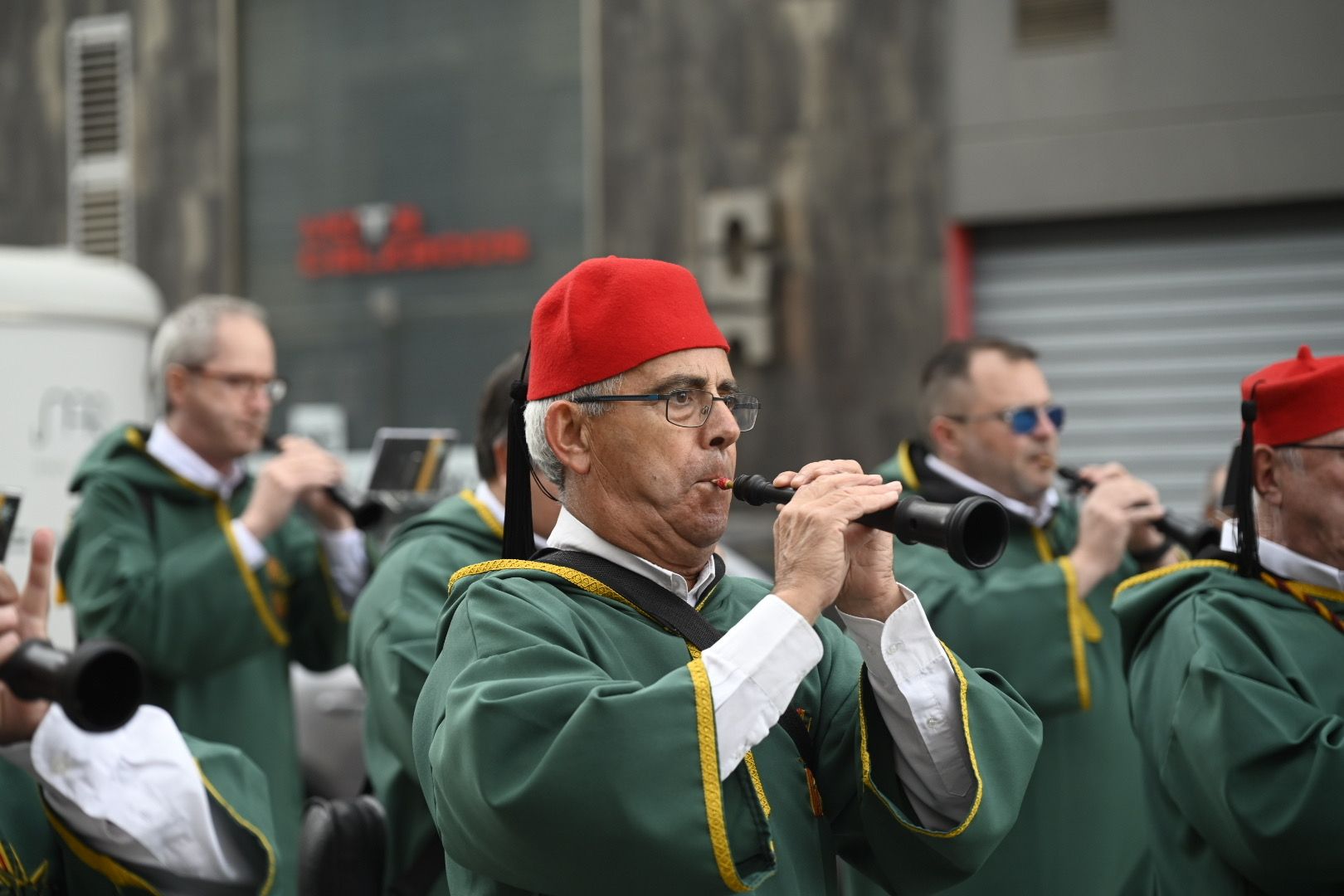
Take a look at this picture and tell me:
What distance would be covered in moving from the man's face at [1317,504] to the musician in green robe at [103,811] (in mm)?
2112

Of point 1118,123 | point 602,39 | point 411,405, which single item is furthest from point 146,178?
point 1118,123

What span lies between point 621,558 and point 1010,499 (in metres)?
2.39

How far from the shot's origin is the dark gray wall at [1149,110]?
378 inches

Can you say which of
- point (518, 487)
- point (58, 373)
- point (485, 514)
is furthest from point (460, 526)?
point (58, 373)

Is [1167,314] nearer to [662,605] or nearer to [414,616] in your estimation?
[414,616]

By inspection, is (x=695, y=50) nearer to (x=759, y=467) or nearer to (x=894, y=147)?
(x=894, y=147)

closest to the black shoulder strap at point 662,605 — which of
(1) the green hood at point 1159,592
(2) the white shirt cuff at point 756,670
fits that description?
(2) the white shirt cuff at point 756,670

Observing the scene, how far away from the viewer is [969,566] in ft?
7.02

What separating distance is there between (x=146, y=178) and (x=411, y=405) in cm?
303

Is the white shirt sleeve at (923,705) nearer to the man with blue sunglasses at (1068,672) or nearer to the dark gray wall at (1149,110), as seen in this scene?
the man with blue sunglasses at (1068,672)

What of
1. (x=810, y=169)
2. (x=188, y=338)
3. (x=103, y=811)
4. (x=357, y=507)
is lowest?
(x=103, y=811)

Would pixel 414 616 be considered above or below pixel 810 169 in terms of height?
below

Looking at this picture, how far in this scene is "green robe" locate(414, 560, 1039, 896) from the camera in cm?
196

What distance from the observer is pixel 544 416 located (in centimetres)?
244
